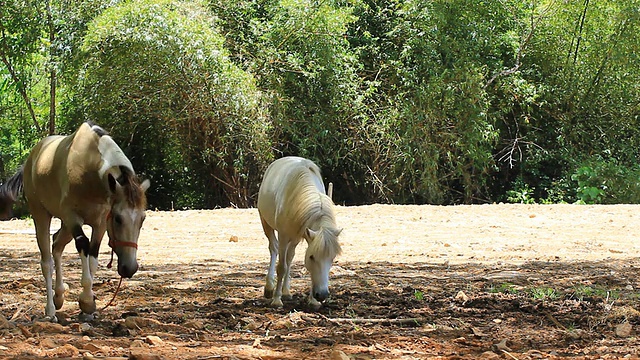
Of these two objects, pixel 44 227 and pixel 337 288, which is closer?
pixel 44 227

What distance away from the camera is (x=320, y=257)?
17.2ft

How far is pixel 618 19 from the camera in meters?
15.0

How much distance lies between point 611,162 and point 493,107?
8.75ft

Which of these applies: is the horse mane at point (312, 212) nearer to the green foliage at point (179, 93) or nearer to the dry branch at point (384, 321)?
the dry branch at point (384, 321)

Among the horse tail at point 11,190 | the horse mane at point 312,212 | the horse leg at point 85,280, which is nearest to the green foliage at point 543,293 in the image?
the horse mane at point 312,212

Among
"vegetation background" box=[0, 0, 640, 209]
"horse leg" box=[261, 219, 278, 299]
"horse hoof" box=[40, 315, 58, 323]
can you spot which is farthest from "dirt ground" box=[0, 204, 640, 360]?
"vegetation background" box=[0, 0, 640, 209]

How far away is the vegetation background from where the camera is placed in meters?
13.2

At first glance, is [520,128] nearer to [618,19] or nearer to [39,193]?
[618,19]

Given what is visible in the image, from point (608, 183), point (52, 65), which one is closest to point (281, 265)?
point (52, 65)

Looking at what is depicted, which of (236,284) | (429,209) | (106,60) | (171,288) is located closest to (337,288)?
(236,284)

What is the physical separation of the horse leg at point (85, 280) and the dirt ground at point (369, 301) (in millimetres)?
96

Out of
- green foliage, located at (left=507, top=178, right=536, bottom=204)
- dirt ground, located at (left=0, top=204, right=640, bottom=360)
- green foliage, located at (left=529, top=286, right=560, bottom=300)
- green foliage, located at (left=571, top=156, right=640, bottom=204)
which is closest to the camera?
dirt ground, located at (left=0, top=204, right=640, bottom=360)

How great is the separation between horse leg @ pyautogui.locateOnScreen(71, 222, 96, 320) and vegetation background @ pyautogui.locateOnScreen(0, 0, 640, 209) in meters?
8.28

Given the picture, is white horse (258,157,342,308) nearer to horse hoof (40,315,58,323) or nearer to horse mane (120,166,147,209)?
horse mane (120,166,147,209)
